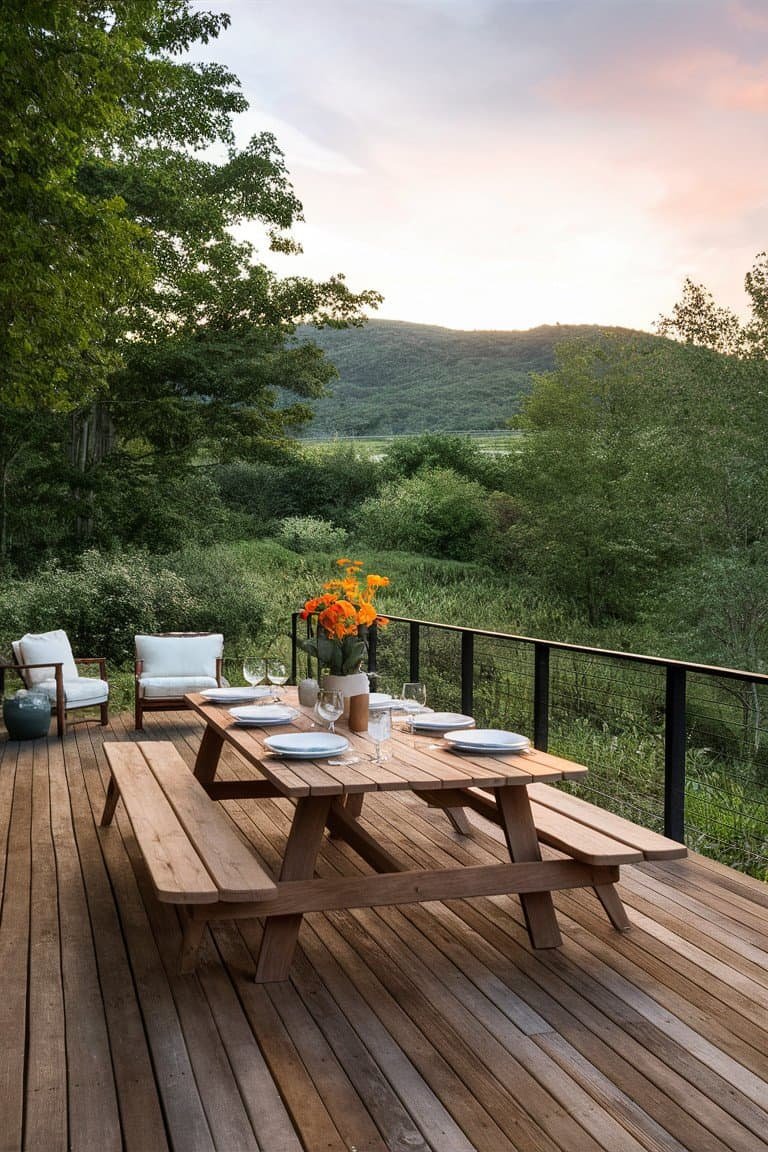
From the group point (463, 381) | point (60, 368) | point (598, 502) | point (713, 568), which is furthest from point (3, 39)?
point (463, 381)

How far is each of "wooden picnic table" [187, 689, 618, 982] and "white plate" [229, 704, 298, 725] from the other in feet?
1.35

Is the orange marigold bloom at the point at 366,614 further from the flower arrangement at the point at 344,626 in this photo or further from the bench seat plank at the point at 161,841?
the bench seat plank at the point at 161,841

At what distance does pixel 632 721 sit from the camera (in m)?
9.55

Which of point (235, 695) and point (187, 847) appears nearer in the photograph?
point (187, 847)

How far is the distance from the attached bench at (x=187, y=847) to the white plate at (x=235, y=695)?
0.38 metres

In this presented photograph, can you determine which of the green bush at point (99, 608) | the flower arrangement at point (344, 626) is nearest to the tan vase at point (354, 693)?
the flower arrangement at point (344, 626)

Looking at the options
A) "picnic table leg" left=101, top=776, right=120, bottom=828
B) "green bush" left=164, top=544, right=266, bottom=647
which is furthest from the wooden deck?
"green bush" left=164, top=544, right=266, bottom=647

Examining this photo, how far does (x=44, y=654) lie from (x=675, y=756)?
5.06 m

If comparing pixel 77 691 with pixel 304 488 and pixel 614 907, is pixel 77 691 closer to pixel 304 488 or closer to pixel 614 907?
pixel 614 907

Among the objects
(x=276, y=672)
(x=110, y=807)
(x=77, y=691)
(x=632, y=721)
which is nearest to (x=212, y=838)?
(x=276, y=672)

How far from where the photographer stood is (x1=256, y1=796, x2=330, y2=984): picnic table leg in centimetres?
280

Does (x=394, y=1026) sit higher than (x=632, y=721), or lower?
higher

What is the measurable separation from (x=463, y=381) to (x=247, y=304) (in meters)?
34.5

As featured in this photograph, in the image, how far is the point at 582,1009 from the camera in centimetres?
260
